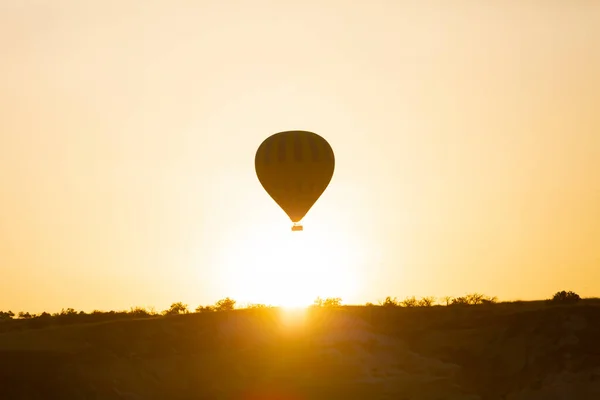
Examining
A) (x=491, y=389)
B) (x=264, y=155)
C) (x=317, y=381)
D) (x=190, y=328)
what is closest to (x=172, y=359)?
(x=190, y=328)

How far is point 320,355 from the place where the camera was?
82625mm

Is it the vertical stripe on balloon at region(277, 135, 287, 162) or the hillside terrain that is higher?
the vertical stripe on balloon at region(277, 135, 287, 162)

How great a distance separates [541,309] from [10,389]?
32.0 meters

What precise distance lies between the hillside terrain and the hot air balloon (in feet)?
25.5

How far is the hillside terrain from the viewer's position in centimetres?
7600

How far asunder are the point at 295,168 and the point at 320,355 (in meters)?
11.9

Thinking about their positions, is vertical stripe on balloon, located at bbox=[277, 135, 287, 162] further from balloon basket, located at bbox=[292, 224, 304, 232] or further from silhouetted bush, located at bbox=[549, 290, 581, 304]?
silhouetted bush, located at bbox=[549, 290, 581, 304]

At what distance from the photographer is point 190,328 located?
83812 mm

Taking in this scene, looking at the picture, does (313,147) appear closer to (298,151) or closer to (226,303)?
(298,151)

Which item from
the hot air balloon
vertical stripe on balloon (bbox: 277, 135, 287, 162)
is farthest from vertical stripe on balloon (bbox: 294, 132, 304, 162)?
vertical stripe on balloon (bbox: 277, 135, 287, 162)

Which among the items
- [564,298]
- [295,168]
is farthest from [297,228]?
[564,298]

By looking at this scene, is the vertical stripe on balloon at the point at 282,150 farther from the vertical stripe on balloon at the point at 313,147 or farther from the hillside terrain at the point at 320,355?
the hillside terrain at the point at 320,355

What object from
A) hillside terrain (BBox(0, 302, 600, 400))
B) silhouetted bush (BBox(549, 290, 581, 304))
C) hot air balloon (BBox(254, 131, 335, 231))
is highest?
hot air balloon (BBox(254, 131, 335, 231))

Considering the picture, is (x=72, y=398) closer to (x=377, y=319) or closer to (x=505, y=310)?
(x=377, y=319)
